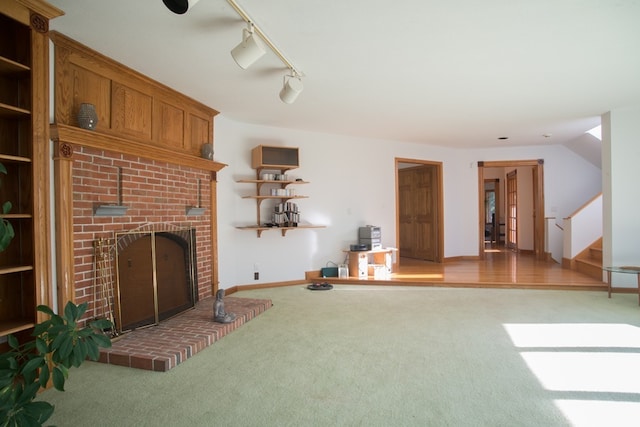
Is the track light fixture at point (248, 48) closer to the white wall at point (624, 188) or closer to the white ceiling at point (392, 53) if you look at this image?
the white ceiling at point (392, 53)

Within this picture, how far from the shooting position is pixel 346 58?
320 cm

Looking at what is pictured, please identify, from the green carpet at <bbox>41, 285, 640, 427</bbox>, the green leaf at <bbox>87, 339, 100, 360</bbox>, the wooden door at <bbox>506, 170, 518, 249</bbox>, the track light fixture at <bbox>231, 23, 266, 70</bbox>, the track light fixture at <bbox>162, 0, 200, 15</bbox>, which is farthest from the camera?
the wooden door at <bbox>506, 170, 518, 249</bbox>

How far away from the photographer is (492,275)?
596cm

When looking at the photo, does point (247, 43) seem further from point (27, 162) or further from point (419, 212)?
point (419, 212)

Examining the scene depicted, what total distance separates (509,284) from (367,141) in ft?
10.9

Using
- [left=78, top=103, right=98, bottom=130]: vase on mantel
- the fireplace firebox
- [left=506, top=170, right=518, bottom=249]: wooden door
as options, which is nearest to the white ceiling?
[left=78, top=103, right=98, bottom=130]: vase on mantel

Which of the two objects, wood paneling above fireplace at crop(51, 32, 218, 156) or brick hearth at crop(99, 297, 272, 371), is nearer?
brick hearth at crop(99, 297, 272, 371)

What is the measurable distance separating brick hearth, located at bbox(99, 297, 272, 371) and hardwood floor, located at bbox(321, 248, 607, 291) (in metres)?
2.45

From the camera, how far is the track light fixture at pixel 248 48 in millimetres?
2541

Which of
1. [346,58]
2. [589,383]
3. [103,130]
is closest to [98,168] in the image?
[103,130]

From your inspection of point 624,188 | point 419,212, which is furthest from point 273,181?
point 624,188

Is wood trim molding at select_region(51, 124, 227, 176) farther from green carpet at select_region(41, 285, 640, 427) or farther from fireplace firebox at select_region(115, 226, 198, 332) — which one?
green carpet at select_region(41, 285, 640, 427)

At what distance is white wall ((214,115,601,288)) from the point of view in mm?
5297

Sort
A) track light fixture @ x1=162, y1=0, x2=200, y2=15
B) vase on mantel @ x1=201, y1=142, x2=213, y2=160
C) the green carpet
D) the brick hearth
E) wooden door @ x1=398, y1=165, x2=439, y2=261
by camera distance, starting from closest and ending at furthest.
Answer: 1. track light fixture @ x1=162, y1=0, x2=200, y2=15
2. the green carpet
3. the brick hearth
4. vase on mantel @ x1=201, y1=142, x2=213, y2=160
5. wooden door @ x1=398, y1=165, x2=439, y2=261
